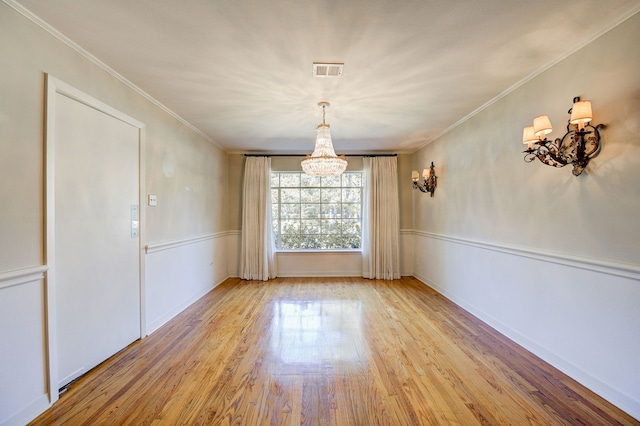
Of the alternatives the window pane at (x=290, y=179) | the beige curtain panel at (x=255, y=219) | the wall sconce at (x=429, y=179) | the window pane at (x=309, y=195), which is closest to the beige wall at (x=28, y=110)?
the beige curtain panel at (x=255, y=219)

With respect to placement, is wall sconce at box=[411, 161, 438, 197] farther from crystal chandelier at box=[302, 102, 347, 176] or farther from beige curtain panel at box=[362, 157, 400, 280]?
crystal chandelier at box=[302, 102, 347, 176]

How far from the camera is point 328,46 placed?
2.01m

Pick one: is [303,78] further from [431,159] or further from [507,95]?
[431,159]

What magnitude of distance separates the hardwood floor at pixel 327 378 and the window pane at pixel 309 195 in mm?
2605

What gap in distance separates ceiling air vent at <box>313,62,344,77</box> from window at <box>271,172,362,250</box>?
315cm

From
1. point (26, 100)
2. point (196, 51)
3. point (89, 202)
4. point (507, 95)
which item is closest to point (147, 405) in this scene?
point (89, 202)

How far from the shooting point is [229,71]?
7.70ft

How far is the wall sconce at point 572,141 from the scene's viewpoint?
189 cm

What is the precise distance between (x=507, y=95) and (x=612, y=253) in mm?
1735

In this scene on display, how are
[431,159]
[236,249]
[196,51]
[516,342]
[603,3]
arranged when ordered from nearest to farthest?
[603,3] < [196,51] < [516,342] < [431,159] < [236,249]

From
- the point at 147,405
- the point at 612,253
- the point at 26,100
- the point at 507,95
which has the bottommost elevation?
the point at 147,405

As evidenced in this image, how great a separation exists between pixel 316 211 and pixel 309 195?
35cm

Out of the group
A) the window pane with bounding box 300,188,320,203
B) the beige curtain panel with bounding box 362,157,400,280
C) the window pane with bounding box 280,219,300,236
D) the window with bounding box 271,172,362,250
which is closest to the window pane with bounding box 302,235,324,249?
the window with bounding box 271,172,362,250

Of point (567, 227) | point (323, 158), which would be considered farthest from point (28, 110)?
Result: point (567, 227)
